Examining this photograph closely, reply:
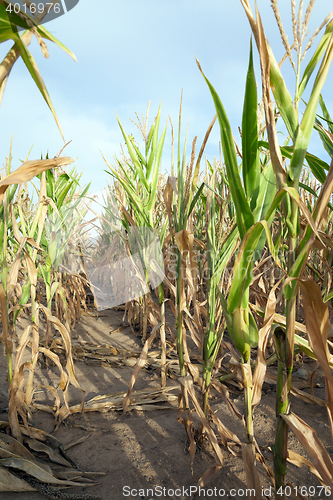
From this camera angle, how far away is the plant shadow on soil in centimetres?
113

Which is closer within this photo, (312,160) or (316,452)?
(316,452)

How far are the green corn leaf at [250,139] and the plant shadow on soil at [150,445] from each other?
3.32 feet

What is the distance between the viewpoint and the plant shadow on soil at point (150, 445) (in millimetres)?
1131

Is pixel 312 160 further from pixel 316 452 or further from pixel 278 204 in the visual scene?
pixel 316 452

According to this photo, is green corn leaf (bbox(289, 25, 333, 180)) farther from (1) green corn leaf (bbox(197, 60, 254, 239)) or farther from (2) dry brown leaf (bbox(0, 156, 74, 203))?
(2) dry brown leaf (bbox(0, 156, 74, 203))

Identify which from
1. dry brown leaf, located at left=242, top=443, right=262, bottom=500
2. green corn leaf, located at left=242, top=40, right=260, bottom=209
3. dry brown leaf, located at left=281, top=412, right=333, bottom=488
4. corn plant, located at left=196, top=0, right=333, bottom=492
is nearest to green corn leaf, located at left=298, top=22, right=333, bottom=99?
corn plant, located at left=196, top=0, right=333, bottom=492

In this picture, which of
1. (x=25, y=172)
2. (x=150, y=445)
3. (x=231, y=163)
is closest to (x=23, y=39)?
(x=25, y=172)

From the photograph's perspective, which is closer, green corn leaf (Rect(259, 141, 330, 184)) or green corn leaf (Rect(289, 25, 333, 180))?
green corn leaf (Rect(289, 25, 333, 180))

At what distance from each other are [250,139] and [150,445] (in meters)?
1.41

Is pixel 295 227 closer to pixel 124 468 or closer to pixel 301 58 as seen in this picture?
pixel 301 58

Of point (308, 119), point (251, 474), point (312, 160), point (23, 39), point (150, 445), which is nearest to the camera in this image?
point (23, 39)

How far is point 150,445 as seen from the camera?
1.38 metres

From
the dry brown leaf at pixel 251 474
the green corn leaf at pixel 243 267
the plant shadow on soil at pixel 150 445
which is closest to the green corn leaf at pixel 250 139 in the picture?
the green corn leaf at pixel 243 267

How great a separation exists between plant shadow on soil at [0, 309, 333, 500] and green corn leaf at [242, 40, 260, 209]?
3.32 feet
